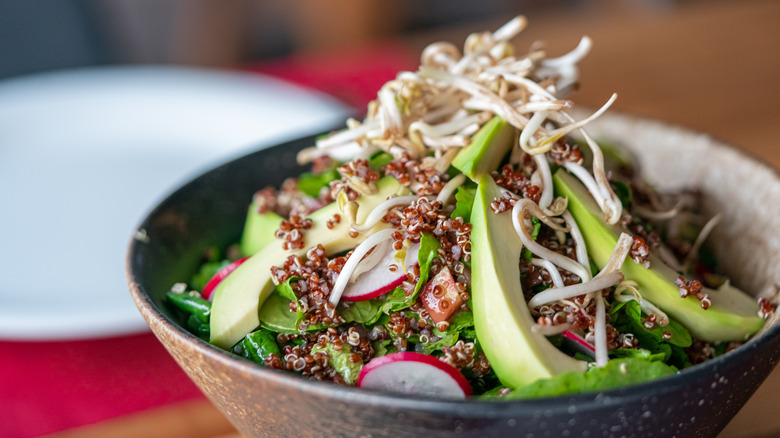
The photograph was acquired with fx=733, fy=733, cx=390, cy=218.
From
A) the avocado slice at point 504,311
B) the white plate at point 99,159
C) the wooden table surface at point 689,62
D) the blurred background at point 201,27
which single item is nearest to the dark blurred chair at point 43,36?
the blurred background at point 201,27

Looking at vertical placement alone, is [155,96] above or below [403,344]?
above

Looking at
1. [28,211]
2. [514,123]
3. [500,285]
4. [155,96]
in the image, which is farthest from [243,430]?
[155,96]

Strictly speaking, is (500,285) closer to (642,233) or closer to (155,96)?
(642,233)

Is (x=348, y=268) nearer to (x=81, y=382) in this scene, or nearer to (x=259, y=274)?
(x=259, y=274)

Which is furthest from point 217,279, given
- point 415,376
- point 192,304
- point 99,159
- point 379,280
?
point 99,159

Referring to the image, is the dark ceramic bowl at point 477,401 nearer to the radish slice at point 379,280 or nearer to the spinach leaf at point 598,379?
the spinach leaf at point 598,379
